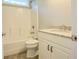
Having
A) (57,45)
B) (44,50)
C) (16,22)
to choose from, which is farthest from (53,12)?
(16,22)

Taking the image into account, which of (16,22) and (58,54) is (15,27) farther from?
(58,54)

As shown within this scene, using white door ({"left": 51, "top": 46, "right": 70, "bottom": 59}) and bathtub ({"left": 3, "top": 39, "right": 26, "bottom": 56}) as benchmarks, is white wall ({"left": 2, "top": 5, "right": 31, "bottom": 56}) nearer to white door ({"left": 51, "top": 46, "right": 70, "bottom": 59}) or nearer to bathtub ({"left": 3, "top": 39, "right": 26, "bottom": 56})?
bathtub ({"left": 3, "top": 39, "right": 26, "bottom": 56})

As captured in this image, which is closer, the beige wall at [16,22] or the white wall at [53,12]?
the white wall at [53,12]

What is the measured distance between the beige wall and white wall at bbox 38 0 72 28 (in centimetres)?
110

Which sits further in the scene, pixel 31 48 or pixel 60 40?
pixel 31 48

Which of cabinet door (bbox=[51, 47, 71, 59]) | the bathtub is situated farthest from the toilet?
cabinet door (bbox=[51, 47, 71, 59])

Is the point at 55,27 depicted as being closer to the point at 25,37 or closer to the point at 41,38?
the point at 41,38

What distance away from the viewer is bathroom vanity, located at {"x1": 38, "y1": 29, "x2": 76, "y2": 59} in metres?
1.49

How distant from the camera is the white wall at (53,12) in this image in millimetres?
2461

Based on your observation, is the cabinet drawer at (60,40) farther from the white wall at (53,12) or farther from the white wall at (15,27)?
the white wall at (15,27)

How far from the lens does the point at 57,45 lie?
Result: 6.01 feet

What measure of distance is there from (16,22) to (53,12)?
4.93 ft

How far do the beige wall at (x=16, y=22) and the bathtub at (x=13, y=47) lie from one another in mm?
114

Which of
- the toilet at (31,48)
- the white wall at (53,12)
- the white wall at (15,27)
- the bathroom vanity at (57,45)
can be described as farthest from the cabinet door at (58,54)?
the white wall at (15,27)
